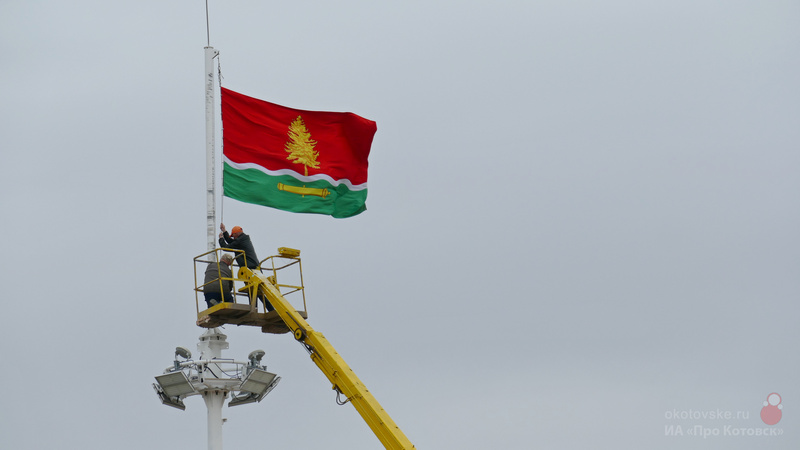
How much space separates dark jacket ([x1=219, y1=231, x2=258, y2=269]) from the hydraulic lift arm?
49 cm

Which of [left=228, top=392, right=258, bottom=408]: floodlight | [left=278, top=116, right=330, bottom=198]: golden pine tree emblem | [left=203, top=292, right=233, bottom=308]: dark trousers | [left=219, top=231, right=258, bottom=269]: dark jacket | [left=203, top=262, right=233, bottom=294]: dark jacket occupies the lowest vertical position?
[left=228, top=392, right=258, bottom=408]: floodlight

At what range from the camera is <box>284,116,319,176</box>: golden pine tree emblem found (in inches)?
1414

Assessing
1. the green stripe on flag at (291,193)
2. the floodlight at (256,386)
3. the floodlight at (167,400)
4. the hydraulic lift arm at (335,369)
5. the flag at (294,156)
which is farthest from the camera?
the flag at (294,156)

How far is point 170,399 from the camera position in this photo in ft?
103

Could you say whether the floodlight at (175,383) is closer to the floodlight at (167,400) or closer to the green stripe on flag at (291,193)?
the floodlight at (167,400)

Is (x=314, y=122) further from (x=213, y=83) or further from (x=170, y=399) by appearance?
(x=170, y=399)

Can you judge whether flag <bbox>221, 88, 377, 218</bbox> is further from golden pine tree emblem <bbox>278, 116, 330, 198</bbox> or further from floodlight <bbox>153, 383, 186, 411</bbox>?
floodlight <bbox>153, 383, 186, 411</bbox>

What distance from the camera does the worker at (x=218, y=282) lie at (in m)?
31.5

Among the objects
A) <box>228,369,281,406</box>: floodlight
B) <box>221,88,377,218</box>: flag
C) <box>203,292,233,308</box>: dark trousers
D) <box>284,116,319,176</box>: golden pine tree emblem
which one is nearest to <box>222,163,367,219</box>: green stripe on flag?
<box>221,88,377,218</box>: flag

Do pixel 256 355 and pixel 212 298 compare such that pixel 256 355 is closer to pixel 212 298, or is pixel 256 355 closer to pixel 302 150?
pixel 212 298

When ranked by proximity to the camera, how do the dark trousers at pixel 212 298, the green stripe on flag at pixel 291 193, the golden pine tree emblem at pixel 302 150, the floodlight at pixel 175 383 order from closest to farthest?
the floodlight at pixel 175 383, the dark trousers at pixel 212 298, the green stripe on flag at pixel 291 193, the golden pine tree emblem at pixel 302 150

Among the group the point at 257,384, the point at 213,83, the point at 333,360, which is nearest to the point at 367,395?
the point at 333,360

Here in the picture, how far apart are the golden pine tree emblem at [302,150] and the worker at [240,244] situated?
3.02 meters

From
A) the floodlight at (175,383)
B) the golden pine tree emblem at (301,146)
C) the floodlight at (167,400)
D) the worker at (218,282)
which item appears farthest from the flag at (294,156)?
the floodlight at (167,400)
